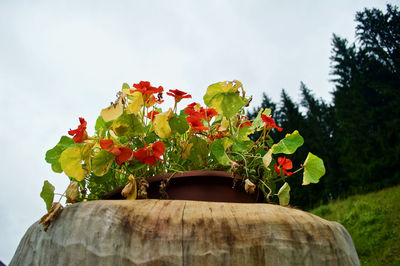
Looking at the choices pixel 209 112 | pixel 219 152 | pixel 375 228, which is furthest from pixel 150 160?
pixel 375 228

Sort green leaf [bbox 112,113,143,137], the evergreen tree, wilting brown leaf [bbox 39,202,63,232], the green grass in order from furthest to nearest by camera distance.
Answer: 1. the evergreen tree
2. the green grass
3. green leaf [bbox 112,113,143,137]
4. wilting brown leaf [bbox 39,202,63,232]

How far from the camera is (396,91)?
16.1m

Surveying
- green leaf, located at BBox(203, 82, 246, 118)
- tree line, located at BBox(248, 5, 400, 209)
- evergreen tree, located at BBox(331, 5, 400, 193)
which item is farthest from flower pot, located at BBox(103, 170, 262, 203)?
evergreen tree, located at BBox(331, 5, 400, 193)

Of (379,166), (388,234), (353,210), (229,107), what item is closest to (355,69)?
(379,166)

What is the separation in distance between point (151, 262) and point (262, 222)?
11.2 inches

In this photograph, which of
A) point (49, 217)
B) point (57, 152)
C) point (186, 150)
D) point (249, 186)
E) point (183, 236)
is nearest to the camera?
point (183, 236)

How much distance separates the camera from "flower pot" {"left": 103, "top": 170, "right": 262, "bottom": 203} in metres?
0.95

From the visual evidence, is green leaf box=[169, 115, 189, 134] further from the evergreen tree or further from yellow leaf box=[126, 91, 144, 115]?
the evergreen tree

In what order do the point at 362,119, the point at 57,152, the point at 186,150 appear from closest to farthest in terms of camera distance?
the point at 186,150 < the point at 57,152 < the point at 362,119

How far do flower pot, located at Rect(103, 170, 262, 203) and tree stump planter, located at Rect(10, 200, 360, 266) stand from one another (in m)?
0.15

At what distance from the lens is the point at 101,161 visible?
0.93 m

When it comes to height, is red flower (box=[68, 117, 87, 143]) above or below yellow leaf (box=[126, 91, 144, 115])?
below

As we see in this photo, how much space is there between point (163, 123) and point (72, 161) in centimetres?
31

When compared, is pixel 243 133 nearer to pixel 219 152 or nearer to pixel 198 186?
pixel 219 152
